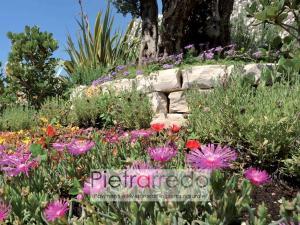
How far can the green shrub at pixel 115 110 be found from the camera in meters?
4.80

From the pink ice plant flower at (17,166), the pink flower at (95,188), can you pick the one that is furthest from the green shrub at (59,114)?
Result: the pink flower at (95,188)

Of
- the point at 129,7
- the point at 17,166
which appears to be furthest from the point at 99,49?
the point at 17,166

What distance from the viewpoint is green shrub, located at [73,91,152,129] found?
480 centimetres

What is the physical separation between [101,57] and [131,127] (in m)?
5.00

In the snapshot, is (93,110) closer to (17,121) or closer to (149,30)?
(17,121)

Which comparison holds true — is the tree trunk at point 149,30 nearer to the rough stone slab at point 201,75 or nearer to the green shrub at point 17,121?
the rough stone slab at point 201,75

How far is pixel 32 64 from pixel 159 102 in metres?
3.53

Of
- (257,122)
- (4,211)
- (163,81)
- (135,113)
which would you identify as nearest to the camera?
(4,211)

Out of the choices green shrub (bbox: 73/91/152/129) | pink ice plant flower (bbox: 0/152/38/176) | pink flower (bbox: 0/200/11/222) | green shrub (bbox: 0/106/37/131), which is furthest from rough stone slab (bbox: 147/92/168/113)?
pink flower (bbox: 0/200/11/222)

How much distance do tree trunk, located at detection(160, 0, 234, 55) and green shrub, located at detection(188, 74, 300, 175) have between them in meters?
4.19

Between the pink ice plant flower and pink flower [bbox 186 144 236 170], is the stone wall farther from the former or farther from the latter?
pink flower [bbox 186 144 236 170]

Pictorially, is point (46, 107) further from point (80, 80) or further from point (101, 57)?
point (101, 57)

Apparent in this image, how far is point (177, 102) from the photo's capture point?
566cm

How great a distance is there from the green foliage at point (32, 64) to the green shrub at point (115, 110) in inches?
96.8
